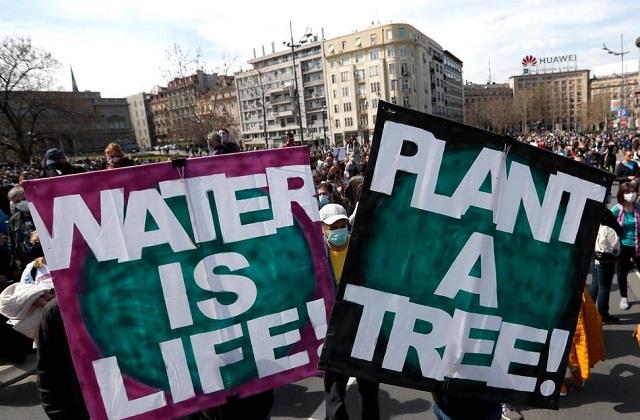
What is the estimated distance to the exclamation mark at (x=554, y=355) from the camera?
6.55 ft

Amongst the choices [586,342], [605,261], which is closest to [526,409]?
[586,342]

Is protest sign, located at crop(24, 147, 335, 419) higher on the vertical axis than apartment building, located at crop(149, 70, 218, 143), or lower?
lower

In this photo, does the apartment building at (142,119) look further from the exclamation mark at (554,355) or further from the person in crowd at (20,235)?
the exclamation mark at (554,355)

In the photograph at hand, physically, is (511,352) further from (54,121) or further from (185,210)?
(54,121)

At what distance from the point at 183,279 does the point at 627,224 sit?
5.95m

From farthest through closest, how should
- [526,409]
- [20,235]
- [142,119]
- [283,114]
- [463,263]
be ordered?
[142,119] < [283,114] < [20,235] < [526,409] < [463,263]

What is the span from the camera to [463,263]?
6.15 ft

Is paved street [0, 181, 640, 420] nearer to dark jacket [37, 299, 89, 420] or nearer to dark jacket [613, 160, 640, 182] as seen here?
dark jacket [37, 299, 89, 420]

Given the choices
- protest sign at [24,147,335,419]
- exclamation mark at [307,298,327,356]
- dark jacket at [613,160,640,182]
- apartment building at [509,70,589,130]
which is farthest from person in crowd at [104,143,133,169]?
apartment building at [509,70,589,130]

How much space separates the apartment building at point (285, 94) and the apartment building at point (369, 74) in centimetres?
262

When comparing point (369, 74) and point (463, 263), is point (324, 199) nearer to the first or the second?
point (463, 263)

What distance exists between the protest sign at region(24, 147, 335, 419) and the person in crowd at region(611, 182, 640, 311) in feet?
17.2

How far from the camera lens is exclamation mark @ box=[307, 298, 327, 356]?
7.04ft

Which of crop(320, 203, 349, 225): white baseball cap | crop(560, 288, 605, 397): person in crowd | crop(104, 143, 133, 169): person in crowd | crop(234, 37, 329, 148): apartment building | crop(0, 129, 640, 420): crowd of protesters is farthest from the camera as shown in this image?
crop(234, 37, 329, 148): apartment building
